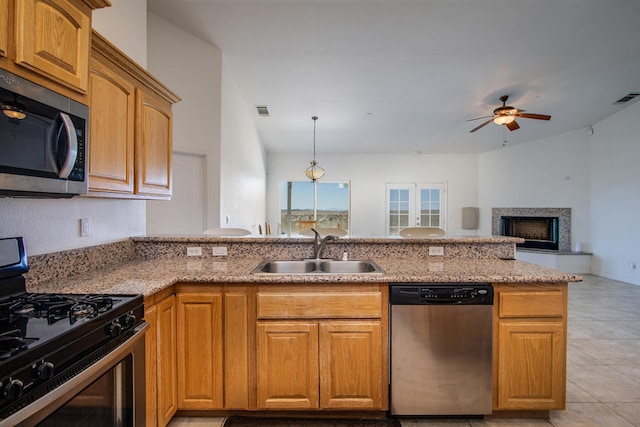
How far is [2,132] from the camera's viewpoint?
1.00 metres

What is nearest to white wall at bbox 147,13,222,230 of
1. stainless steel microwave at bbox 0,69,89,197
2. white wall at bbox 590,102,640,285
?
stainless steel microwave at bbox 0,69,89,197

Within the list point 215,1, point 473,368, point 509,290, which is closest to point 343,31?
point 215,1

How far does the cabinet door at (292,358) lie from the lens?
5.79 feet

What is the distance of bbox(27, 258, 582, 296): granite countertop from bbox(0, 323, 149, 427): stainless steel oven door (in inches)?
11.8

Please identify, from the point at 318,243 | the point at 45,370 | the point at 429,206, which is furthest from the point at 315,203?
the point at 45,370

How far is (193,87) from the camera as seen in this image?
12.4ft

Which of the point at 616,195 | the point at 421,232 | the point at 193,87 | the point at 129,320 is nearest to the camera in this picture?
the point at 129,320

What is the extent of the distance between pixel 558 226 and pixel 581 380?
5.24 meters

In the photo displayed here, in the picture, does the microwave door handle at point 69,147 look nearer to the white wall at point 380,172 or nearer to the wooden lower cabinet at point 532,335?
the wooden lower cabinet at point 532,335

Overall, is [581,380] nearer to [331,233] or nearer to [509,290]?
[509,290]

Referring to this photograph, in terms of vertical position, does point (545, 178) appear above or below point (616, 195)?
above

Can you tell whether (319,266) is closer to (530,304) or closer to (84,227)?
(530,304)

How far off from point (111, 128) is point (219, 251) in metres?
1.11

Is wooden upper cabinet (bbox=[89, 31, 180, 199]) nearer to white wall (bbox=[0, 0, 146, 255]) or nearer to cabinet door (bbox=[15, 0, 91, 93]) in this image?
cabinet door (bbox=[15, 0, 91, 93])
